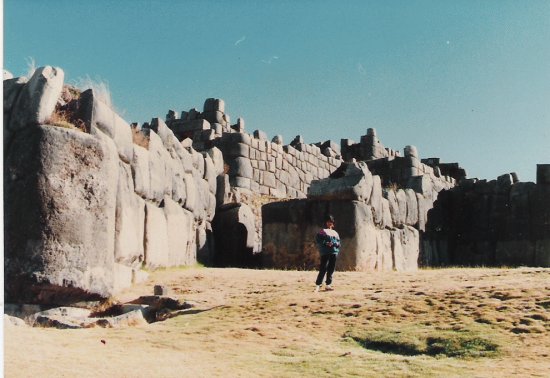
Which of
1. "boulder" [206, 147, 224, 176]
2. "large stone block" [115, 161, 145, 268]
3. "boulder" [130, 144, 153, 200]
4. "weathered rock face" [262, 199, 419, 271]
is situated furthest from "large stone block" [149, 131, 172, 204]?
"boulder" [206, 147, 224, 176]

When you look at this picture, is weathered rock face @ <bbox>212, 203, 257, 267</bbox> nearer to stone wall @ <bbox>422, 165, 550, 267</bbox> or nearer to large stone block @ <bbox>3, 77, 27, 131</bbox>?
stone wall @ <bbox>422, 165, 550, 267</bbox>

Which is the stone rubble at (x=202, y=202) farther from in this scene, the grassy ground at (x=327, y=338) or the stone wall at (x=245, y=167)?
the grassy ground at (x=327, y=338)

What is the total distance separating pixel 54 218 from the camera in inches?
326

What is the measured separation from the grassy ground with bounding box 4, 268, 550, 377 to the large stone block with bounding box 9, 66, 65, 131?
2.87m

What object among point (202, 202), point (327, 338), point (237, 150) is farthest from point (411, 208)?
point (327, 338)

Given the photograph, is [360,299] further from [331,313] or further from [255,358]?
[255,358]

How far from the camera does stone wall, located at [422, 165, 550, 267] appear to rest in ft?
60.5

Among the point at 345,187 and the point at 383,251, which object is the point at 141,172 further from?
the point at 383,251

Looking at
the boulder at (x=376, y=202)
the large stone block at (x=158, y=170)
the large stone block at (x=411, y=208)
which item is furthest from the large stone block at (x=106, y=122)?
the large stone block at (x=411, y=208)

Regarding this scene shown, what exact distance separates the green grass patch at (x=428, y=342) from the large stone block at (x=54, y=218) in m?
3.68

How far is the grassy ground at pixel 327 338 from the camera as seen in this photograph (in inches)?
214

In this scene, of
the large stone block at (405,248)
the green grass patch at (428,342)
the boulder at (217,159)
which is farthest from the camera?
the boulder at (217,159)

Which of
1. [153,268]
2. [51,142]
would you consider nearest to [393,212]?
[153,268]

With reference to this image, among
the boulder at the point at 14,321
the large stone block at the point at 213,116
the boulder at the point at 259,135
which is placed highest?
the large stone block at the point at 213,116
